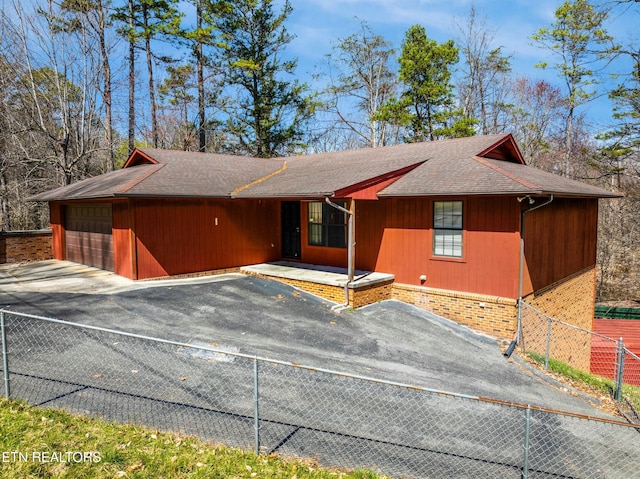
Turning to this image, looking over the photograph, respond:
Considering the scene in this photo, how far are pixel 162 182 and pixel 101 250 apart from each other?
3.59 m

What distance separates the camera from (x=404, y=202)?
11.3m

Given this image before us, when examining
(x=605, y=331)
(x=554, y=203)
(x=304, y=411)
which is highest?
(x=554, y=203)

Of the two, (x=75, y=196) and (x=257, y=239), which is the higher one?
(x=75, y=196)

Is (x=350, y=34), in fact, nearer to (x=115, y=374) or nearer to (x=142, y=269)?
(x=142, y=269)

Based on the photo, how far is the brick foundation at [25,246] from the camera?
15.8m

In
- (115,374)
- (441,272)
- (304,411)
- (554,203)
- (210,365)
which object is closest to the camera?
(304,411)

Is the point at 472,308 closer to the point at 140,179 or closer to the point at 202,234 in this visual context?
the point at 202,234

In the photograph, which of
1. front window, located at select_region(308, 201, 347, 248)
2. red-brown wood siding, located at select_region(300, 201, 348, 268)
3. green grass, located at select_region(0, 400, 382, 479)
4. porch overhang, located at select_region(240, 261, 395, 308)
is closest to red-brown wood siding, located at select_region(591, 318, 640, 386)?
porch overhang, located at select_region(240, 261, 395, 308)

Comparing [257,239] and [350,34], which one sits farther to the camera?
[350,34]

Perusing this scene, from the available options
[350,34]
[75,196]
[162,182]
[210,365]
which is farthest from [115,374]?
[350,34]

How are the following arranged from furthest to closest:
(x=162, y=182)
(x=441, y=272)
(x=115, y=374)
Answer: (x=162, y=182) < (x=441, y=272) < (x=115, y=374)

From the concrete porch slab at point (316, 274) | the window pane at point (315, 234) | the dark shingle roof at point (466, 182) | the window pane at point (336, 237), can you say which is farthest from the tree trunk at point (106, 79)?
the dark shingle roof at point (466, 182)

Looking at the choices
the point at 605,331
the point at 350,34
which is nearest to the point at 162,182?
the point at 605,331

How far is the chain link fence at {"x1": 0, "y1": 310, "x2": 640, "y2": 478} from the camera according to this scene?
4559 mm
